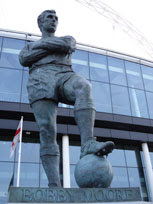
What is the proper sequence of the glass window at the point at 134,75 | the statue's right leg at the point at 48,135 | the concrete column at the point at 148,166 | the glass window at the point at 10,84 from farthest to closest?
1. the glass window at the point at 134,75
2. the concrete column at the point at 148,166
3. the glass window at the point at 10,84
4. the statue's right leg at the point at 48,135

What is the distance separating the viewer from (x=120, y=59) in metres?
19.4

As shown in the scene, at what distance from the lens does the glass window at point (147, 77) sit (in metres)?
19.4

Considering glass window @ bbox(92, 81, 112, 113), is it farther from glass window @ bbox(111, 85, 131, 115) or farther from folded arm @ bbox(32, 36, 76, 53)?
folded arm @ bbox(32, 36, 76, 53)

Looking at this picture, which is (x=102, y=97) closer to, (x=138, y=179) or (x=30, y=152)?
(x=138, y=179)

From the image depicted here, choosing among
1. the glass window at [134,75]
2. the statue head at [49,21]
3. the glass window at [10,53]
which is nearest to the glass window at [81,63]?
the glass window at [134,75]

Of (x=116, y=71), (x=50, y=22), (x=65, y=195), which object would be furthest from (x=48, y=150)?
(x=116, y=71)

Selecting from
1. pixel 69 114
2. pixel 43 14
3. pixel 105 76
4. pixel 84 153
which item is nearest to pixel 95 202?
pixel 84 153

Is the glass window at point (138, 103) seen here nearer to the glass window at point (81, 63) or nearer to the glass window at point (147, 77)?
the glass window at point (147, 77)

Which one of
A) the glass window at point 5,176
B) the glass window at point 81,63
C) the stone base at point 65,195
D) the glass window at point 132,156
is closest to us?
the stone base at point 65,195

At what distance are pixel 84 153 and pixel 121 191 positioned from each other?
1.61 ft

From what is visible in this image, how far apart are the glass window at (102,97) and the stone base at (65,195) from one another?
46.4 ft

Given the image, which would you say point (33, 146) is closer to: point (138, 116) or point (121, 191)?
point (138, 116)

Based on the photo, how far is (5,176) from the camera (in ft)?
44.2

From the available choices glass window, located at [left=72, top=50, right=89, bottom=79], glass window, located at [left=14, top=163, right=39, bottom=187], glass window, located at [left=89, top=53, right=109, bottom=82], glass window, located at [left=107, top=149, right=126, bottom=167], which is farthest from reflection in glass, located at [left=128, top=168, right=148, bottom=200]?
glass window, located at [left=72, top=50, right=89, bottom=79]
